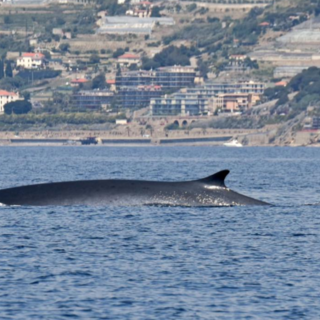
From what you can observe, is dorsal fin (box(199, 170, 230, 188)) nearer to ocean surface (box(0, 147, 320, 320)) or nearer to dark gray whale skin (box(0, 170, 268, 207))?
dark gray whale skin (box(0, 170, 268, 207))

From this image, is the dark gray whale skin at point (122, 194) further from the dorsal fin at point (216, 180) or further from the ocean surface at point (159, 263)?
the ocean surface at point (159, 263)

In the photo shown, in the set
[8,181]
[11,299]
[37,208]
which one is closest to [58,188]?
[37,208]

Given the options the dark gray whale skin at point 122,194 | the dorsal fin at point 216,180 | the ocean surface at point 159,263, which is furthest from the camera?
the dark gray whale skin at point 122,194

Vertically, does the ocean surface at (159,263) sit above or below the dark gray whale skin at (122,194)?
below

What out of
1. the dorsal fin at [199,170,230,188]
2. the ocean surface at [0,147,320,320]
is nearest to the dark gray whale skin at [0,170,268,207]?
the dorsal fin at [199,170,230,188]

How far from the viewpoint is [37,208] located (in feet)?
187

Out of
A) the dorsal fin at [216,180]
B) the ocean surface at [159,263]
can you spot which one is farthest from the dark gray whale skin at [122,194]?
the ocean surface at [159,263]

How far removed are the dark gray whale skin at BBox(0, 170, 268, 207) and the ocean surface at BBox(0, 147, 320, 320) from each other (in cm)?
60

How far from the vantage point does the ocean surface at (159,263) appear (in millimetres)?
38594

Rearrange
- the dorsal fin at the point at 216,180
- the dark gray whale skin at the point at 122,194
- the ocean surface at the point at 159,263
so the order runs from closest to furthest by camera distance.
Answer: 1. the ocean surface at the point at 159,263
2. the dorsal fin at the point at 216,180
3. the dark gray whale skin at the point at 122,194

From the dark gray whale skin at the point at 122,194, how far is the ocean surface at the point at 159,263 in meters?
0.60

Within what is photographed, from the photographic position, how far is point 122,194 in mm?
54750

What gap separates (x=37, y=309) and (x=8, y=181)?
165 feet

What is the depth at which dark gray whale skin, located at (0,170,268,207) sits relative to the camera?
54.2 metres
